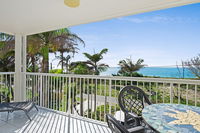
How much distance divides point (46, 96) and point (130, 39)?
1150cm

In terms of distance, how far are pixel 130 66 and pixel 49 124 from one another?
8092 millimetres

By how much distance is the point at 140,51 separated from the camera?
1288cm

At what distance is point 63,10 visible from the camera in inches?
101

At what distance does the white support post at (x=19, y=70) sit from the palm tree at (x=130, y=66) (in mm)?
7286

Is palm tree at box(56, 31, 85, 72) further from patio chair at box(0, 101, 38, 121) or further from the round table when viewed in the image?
the round table

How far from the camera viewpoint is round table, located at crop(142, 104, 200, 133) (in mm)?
1039

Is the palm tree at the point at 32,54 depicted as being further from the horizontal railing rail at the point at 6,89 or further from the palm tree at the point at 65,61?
the horizontal railing rail at the point at 6,89

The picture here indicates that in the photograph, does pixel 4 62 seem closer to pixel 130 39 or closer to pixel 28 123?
pixel 28 123

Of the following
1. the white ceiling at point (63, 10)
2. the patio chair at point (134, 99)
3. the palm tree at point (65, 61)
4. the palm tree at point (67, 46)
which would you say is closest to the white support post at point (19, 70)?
the white ceiling at point (63, 10)

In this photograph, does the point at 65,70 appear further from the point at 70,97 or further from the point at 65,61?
the point at 70,97

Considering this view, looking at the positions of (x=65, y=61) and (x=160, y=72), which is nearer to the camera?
(x=65, y=61)

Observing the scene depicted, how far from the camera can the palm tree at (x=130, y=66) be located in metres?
9.92

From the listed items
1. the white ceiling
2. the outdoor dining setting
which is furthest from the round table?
the white ceiling

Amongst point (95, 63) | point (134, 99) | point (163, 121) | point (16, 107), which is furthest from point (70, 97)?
point (95, 63)
